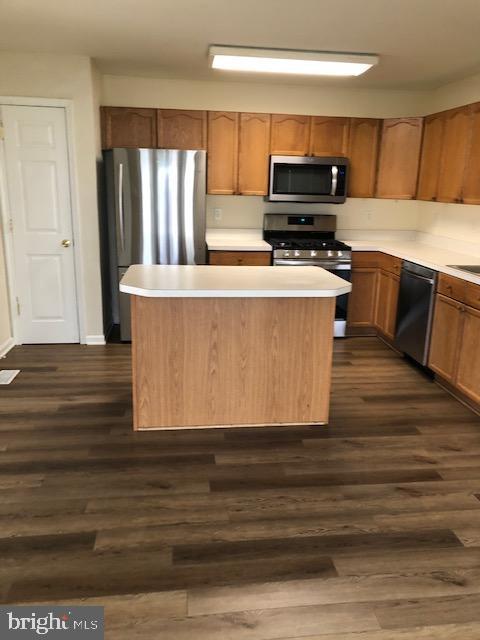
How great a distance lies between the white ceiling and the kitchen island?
60.5 inches

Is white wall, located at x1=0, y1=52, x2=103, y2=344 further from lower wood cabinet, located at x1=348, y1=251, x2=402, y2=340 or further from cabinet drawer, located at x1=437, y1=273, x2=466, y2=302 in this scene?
cabinet drawer, located at x1=437, y1=273, x2=466, y2=302

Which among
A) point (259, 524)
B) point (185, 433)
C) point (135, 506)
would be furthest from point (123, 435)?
point (259, 524)

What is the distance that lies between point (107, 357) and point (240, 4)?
2825mm

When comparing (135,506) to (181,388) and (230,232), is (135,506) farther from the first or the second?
(230,232)

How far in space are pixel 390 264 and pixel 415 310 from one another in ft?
2.25

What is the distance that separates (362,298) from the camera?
491 centimetres

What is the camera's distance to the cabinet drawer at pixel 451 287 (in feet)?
11.4

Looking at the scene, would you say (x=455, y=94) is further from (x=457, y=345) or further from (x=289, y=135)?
(x=457, y=345)

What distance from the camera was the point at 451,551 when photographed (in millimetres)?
2066

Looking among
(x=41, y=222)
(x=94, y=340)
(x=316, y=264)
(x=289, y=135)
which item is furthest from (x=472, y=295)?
(x=41, y=222)

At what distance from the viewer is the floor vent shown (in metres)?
3.71

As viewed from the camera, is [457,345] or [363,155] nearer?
[457,345]

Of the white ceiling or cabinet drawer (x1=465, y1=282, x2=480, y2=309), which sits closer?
the white ceiling

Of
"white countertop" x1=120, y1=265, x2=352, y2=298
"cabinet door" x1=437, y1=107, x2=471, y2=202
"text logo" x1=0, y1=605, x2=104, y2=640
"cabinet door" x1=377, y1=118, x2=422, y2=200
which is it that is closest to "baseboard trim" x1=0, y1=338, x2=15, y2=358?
"white countertop" x1=120, y1=265, x2=352, y2=298
